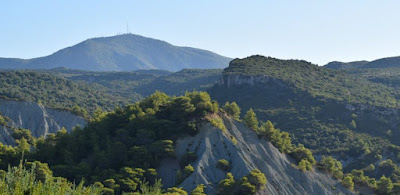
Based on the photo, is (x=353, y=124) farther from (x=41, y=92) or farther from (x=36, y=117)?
(x=41, y=92)

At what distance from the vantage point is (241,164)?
236ft

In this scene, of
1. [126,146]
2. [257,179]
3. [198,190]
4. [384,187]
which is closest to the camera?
[198,190]

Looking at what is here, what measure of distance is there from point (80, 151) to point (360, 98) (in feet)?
367

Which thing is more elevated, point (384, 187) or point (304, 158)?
point (304, 158)

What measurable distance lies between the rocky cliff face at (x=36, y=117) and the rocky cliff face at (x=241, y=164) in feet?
217

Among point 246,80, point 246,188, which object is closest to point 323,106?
point 246,80

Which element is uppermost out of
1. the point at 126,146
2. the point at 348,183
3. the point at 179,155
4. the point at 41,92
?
the point at 126,146

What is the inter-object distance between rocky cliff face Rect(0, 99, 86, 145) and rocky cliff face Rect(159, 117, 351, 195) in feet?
217

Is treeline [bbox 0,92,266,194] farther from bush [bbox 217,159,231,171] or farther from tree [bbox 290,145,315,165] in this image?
tree [bbox 290,145,315,165]

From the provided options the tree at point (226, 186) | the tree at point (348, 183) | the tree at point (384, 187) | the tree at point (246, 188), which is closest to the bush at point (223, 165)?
the tree at point (226, 186)

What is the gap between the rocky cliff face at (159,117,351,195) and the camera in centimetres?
7012

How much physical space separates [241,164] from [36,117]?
79.7 meters

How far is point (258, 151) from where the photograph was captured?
258ft

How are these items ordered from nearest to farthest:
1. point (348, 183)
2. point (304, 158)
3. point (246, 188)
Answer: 1. point (246, 188)
2. point (348, 183)
3. point (304, 158)
